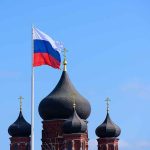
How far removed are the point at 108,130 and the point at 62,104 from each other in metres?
5.81

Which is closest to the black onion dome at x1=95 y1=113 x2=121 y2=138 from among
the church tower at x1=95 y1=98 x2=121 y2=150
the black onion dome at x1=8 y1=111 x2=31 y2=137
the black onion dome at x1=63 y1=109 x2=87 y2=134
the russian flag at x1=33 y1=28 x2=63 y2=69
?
the church tower at x1=95 y1=98 x2=121 y2=150

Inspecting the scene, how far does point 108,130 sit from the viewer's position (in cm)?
6625

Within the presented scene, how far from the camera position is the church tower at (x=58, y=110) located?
209 feet

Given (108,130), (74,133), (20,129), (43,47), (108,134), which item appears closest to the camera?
(43,47)

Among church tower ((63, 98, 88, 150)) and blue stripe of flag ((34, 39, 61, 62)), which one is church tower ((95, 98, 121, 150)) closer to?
church tower ((63, 98, 88, 150))

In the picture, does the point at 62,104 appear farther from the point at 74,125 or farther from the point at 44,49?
the point at 44,49

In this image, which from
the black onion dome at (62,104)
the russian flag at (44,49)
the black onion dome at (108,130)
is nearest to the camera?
the russian flag at (44,49)

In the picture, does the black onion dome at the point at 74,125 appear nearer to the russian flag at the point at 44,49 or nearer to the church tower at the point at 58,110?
the church tower at the point at 58,110

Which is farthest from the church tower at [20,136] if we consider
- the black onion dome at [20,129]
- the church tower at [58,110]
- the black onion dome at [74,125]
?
the black onion dome at [74,125]

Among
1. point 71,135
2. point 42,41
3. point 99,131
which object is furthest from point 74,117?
point 42,41

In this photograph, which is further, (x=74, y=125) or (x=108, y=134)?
(x=108, y=134)

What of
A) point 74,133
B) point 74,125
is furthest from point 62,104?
point 74,133

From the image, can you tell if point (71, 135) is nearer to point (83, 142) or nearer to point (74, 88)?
point (83, 142)

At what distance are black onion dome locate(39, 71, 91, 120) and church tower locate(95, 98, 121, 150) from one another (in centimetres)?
259
